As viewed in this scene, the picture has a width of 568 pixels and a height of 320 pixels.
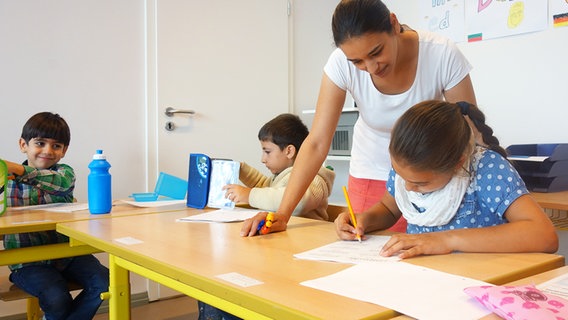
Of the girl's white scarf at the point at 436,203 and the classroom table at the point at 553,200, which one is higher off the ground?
the girl's white scarf at the point at 436,203

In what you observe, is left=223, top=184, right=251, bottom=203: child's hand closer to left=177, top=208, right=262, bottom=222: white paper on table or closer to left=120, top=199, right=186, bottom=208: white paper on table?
left=177, top=208, right=262, bottom=222: white paper on table

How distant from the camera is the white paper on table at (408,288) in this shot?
66cm

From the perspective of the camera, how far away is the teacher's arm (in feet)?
4.52

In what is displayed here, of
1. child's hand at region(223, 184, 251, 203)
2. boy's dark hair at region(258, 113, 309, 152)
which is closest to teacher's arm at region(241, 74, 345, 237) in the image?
child's hand at region(223, 184, 251, 203)

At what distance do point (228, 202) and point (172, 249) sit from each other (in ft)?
2.31

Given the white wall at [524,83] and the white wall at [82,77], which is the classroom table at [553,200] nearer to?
the white wall at [524,83]

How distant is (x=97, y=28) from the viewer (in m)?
2.68

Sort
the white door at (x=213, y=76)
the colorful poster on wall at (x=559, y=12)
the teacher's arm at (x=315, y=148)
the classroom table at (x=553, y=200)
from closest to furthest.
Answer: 1. the teacher's arm at (x=315, y=148)
2. the classroom table at (x=553, y=200)
3. the colorful poster on wall at (x=559, y=12)
4. the white door at (x=213, y=76)

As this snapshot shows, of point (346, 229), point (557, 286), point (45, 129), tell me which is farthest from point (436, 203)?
point (45, 129)

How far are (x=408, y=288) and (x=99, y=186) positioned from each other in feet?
4.26

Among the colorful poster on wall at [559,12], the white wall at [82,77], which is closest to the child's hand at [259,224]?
the white wall at [82,77]

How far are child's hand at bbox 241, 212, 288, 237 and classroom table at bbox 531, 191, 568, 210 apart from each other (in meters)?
0.95

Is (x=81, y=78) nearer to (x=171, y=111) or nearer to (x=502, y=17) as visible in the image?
(x=171, y=111)

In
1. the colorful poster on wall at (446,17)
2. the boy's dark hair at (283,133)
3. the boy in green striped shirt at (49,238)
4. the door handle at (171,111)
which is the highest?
the colorful poster on wall at (446,17)
